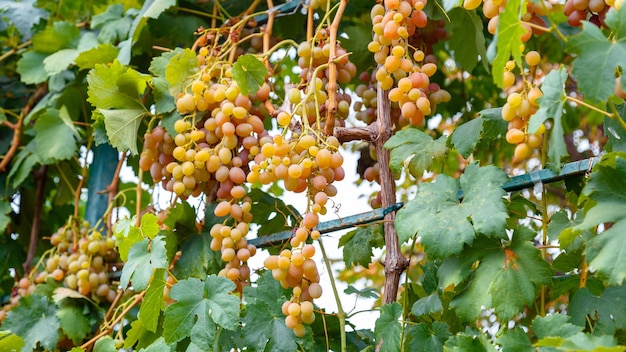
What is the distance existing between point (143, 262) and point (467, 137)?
64 cm

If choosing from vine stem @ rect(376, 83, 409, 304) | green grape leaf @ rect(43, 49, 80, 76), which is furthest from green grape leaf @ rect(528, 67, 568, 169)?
green grape leaf @ rect(43, 49, 80, 76)

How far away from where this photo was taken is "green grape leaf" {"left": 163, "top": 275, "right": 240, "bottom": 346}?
1331mm

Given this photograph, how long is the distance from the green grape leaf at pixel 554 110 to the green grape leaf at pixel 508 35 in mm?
54

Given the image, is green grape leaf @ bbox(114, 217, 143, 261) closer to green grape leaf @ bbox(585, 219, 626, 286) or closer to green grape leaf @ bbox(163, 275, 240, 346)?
green grape leaf @ bbox(163, 275, 240, 346)

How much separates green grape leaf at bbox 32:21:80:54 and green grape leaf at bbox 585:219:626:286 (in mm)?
1672

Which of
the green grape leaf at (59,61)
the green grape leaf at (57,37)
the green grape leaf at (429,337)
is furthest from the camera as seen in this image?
the green grape leaf at (57,37)

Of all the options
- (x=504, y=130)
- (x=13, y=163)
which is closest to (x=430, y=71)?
(x=504, y=130)

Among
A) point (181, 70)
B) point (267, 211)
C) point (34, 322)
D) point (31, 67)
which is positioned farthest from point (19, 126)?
point (267, 211)

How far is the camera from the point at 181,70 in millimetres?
1618

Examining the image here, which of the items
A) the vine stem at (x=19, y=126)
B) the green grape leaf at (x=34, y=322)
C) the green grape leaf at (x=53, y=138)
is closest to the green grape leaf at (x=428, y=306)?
the green grape leaf at (x=34, y=322)

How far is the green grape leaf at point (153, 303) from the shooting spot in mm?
1464

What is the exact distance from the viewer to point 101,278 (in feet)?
6.40

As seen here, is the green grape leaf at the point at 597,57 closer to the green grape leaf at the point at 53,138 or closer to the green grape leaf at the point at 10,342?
the green grape leaf at the point at 10,342

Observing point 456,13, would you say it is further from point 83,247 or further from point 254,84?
point 83,247
